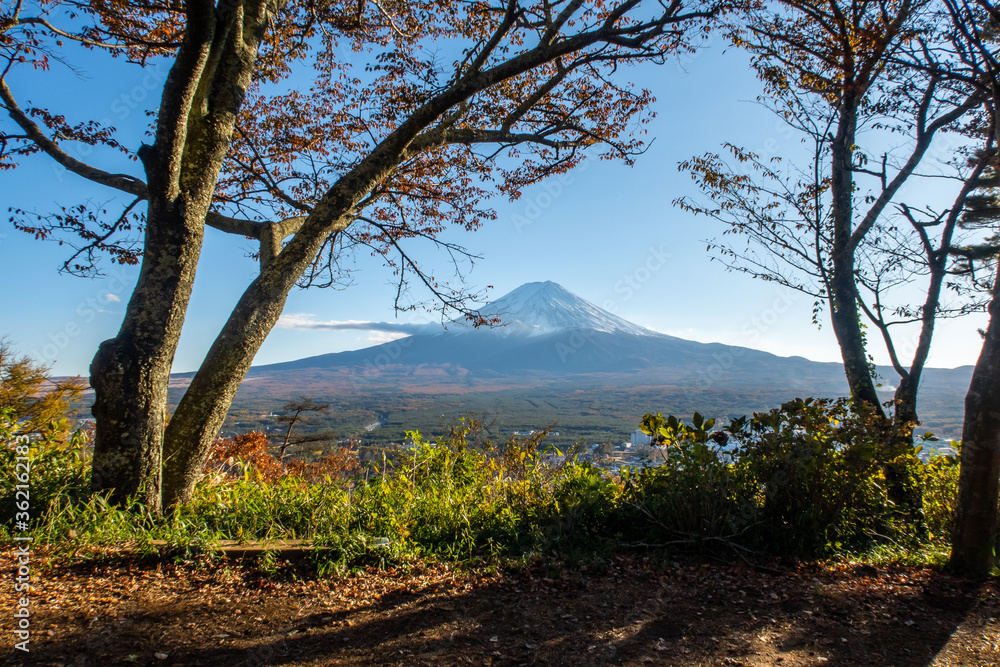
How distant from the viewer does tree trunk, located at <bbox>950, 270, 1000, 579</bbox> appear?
3213mm

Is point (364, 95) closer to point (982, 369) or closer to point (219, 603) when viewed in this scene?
point (219, 603)

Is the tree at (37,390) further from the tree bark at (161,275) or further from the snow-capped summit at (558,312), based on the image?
the snow-capped summit at (558,312)

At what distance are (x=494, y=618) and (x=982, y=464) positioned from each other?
3.52 meters

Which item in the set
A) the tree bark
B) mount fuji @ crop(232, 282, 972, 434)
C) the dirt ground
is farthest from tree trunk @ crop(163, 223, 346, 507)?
mount fuji @ crop(232, 282, 972, 434)

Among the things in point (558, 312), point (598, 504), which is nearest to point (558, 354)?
point (558, 312)

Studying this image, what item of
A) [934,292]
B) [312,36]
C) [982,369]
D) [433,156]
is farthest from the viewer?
[433,156]

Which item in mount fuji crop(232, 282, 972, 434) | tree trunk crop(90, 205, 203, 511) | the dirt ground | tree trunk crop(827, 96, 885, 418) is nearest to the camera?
the dirt ground

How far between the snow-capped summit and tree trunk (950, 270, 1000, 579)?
123758 millimetres

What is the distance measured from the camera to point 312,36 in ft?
18.1

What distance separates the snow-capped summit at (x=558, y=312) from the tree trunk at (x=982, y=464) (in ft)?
406

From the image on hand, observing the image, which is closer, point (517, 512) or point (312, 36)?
point (517, 512)

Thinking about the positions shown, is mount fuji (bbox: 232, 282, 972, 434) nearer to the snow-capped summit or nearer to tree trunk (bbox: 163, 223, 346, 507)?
the snow-capped summit

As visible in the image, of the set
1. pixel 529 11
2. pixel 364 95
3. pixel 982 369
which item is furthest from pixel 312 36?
pixel 982 369

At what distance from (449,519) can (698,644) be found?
6.04 ft
